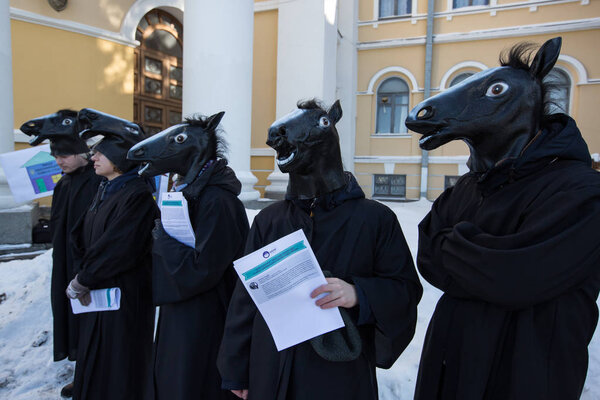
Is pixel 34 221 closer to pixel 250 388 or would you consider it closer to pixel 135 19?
pixel 135 19

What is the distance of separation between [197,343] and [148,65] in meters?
8.76

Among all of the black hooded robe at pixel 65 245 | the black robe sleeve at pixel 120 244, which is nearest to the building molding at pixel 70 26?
the black hooded robe at pixel 65 245

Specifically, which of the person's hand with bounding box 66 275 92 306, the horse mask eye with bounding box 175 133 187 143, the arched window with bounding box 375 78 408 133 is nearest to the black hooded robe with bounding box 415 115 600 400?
the horse mask eye with bounding box 175 133 187 143

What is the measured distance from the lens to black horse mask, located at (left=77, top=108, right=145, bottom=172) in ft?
9.07

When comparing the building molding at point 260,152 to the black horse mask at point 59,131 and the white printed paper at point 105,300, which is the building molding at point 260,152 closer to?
the black horse mask at point 59,131

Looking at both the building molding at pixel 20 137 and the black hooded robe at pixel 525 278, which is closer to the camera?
the black hooded robe at pixel 525 278

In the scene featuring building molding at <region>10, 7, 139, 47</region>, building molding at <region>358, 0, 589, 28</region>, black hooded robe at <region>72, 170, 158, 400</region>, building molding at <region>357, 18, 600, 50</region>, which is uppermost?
building molding at <region>358, 0, 589, 28</region>

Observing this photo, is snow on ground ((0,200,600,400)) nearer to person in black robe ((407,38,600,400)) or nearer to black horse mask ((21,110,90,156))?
person in black robe ((407,38,600,400))

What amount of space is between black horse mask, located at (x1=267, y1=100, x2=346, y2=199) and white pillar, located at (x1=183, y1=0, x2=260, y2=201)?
187 inches

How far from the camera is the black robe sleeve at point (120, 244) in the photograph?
97.5 inches

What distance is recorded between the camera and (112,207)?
2641 millimetres

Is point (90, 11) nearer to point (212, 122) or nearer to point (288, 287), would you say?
point (212, 122)

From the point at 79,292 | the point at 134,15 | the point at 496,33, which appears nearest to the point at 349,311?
the point at 79,292

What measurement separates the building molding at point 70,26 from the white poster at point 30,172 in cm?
529
